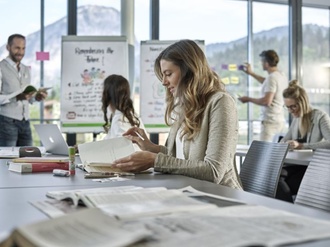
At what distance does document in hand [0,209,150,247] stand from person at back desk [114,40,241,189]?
1.06 metres

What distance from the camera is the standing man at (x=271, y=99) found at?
5656 mm

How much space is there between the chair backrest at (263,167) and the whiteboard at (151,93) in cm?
315

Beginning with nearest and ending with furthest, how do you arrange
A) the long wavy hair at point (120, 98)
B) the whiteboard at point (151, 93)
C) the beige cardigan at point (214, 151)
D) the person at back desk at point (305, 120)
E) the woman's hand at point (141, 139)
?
the beige cardigan at point (214, 151)
the woman's hand at point (141, 139)
the long wavy hair at point (120, 98)
the person at back desk at point (305, 120)
the whiteboard at point (151, 93)

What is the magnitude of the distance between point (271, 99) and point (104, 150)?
12.7 ft

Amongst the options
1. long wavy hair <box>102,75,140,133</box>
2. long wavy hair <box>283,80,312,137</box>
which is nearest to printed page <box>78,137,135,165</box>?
long wavy hair <box>102,75,140,133</box>

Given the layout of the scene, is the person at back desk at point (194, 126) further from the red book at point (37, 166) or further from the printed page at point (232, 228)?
the printed page at point (232, 228)

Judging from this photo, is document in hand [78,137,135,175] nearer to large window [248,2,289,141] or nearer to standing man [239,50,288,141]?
standing man [239,50,288,141]

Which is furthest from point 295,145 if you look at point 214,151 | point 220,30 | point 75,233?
point 75,233

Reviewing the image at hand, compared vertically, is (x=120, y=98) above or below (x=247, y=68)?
below

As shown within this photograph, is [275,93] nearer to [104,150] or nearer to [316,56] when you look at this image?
[316,56]

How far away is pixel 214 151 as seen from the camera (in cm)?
192

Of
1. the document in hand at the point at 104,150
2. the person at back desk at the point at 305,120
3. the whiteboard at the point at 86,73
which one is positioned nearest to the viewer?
the document in hand at the point at 104,150

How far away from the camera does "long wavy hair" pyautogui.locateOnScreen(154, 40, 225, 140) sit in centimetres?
208

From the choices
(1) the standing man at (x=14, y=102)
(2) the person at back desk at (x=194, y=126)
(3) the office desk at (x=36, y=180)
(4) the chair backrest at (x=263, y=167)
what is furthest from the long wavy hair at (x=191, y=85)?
(1) the standing man at (x=14, y=102)
